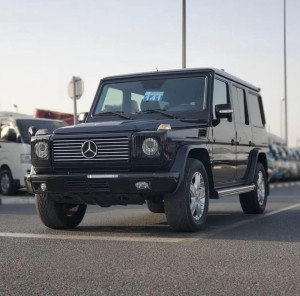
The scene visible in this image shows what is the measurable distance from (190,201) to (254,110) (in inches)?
150

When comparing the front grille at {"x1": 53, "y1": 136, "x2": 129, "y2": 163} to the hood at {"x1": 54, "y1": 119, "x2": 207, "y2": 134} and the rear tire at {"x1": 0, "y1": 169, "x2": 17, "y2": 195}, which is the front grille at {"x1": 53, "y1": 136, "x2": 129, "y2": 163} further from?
the rear tire at {"x1": 0, "y1": 169, "x2": 17, "y2": 195}

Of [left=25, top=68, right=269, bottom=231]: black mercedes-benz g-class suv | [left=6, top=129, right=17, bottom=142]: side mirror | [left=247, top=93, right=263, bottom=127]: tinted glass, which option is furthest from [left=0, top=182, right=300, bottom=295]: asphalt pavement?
[left=6, top=129, right=17, bottom=142]: side mirror

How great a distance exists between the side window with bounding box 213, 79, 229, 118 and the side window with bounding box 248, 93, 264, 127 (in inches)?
53.8

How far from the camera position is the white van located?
589 inches

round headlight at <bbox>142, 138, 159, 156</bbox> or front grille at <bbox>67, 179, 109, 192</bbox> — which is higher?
round headlight at <bbox>142, 138, 159, 156</bbox>

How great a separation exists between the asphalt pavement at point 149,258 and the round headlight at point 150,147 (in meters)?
0.96

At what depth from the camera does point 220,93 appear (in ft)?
28.7

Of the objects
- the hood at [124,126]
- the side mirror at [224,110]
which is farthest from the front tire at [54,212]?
the side mirror at [224,110]

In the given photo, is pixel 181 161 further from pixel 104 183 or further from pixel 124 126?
pixel 104 183

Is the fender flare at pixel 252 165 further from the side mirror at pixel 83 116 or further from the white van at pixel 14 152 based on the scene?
A: the white van at pixel 14 152

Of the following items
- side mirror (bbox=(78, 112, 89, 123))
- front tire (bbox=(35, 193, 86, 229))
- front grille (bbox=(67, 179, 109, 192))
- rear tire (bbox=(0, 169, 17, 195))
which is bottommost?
rear tire (bbox=(0, 169, 17, 195))

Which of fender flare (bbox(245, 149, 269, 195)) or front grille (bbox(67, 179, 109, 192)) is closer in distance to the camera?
front grille (bbox(67, 179, 109, 192))

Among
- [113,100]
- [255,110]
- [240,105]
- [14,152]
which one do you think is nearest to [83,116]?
[113,100]

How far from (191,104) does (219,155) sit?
0.80m
